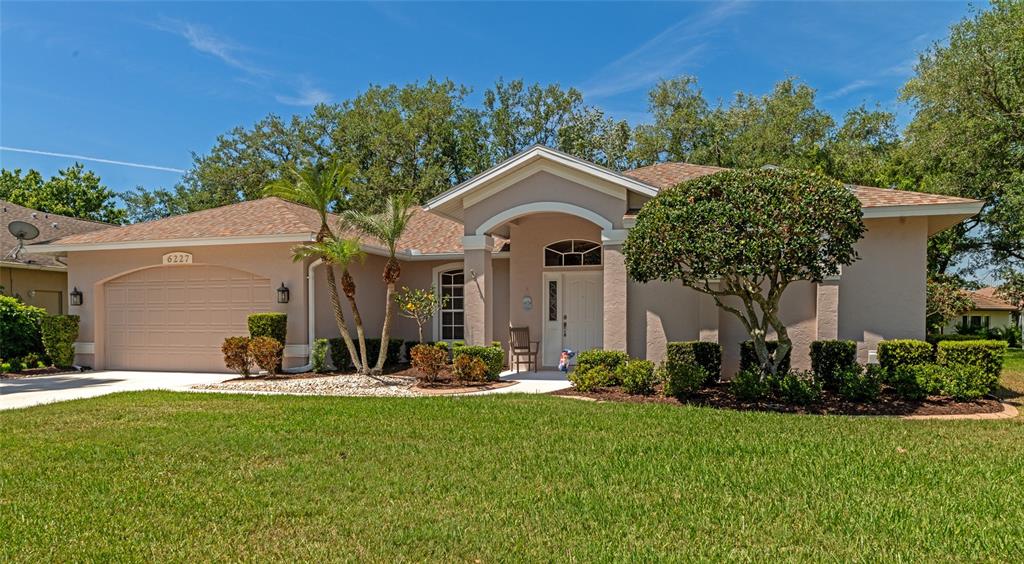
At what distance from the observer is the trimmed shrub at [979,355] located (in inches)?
368

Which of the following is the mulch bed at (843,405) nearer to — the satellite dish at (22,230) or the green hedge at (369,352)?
the green hedge at (369,352)

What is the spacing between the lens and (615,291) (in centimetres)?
1169

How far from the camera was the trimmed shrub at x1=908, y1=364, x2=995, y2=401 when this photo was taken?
9172mm

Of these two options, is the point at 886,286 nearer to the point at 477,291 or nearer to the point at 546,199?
the point at 546,199

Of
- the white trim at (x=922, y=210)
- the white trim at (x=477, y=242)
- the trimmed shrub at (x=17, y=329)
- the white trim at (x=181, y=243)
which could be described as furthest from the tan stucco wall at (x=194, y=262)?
the white trim at (x=922, y=210)

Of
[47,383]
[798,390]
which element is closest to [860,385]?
[798,390]

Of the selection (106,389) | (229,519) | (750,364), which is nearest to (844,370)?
(750,364)

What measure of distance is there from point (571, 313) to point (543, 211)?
2.82m

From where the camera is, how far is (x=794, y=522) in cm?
434

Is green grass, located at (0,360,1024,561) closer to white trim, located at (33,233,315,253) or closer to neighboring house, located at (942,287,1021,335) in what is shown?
white trim, located at (33,233,315,253)

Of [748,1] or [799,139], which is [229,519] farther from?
[799,139]

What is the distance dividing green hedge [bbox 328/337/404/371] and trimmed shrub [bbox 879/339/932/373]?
378 inches

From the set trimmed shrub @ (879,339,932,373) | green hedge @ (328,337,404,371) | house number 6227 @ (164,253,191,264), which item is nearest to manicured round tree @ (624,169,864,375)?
trimmed shrub @ (879,339,932,373)

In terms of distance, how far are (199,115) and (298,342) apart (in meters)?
12.7
